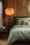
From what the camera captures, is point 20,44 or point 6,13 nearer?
point 20,44

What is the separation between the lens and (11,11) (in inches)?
144

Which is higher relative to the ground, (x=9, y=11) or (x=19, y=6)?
(x=19, y=6)

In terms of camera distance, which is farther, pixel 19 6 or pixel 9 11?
pixel 19 6

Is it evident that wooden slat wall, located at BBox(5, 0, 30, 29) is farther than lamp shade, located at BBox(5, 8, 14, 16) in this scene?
Yes

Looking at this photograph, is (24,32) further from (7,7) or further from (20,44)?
(7,7)

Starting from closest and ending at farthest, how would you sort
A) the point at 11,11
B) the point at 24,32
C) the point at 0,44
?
the point at 24,32, the point at 0,44, the point at 11,11

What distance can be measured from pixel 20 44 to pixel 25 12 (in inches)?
92.1

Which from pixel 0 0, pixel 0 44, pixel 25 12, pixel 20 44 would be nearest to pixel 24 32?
pixel 20 44

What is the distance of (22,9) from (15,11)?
1.28 ft

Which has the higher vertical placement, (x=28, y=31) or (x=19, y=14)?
(x=19, y=14)

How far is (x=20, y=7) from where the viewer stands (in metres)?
3.93

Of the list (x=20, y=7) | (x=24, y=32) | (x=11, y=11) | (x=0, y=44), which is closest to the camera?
(x=24, y=32)

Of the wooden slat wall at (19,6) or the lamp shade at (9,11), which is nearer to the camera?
the lamp shade at (9,11)

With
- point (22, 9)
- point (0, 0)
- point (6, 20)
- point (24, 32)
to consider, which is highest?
point (0, 0)
